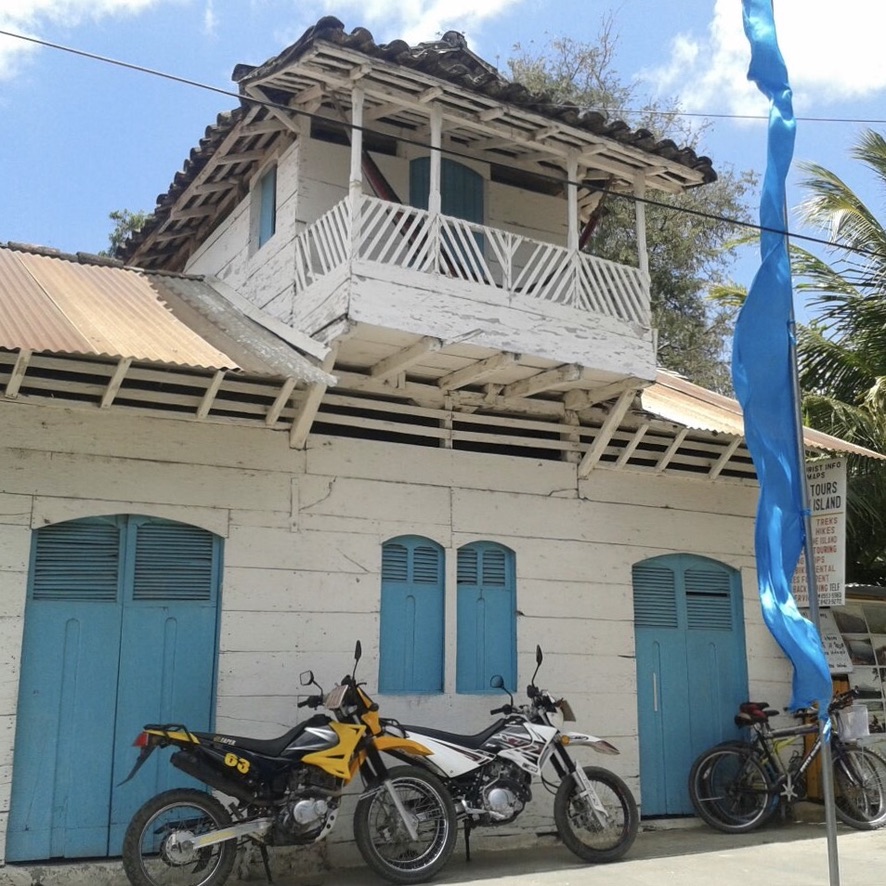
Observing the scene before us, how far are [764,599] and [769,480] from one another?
2.30 feet

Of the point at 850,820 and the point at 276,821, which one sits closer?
the point at 276,821

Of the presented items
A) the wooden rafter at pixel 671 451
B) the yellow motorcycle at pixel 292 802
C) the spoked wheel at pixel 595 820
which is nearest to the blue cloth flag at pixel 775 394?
the spoked wheel at pixel 595 820

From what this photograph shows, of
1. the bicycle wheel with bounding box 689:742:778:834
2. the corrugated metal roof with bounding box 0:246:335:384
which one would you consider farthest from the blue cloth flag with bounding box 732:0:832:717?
the bicycle wheel with bounding box 689:742:778:834

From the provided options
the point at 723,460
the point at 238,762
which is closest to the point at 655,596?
the point at 723,460

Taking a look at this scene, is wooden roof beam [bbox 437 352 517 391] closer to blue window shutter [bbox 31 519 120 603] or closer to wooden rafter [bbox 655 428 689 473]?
wooden rafter [bbox 655 428 689 473]

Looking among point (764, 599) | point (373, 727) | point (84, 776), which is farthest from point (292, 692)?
point (764, 599)

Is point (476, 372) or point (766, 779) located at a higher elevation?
point (476, 372)

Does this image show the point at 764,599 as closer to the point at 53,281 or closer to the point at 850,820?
the point at 850,820

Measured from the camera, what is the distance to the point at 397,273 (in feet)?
27.0

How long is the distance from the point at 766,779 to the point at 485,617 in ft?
10.1

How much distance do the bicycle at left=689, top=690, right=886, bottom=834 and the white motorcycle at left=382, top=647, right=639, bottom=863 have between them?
1.49 meters

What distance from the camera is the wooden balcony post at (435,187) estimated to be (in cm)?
848

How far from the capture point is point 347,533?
344 inches

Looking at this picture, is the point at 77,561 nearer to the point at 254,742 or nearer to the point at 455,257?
the point at 254,742
